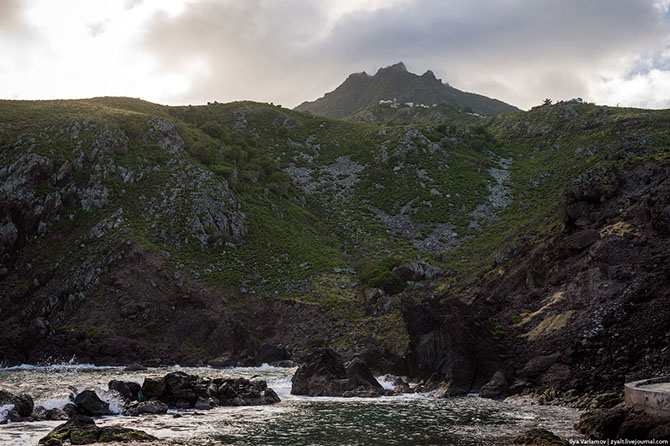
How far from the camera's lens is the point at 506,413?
104 feet

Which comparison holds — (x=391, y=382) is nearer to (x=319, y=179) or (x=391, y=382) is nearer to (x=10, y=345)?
(x=10, y=345)

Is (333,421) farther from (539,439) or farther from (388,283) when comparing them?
(388,283)

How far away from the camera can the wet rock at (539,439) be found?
2089cm

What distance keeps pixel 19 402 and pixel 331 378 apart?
79.5 ft

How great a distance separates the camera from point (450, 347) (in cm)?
4547

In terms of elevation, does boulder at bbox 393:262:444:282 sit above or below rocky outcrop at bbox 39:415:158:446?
above

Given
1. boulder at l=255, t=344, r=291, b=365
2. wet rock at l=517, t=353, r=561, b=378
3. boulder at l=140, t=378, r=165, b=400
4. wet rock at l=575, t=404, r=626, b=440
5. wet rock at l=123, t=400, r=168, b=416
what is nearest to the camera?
wet rock at l=575, t=404, r=626, b=440

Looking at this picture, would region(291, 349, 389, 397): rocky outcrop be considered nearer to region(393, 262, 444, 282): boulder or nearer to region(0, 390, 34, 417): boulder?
region(0, 390, 34, 417): boulder

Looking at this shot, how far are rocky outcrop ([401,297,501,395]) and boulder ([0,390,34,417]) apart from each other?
3074 centimetres

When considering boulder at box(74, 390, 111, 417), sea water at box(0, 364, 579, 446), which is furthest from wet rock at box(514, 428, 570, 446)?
boulder at box(74, 390, 111, 417)

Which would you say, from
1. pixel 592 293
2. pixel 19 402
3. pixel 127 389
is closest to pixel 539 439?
pixel 592 293

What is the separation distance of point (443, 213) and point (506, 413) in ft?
277

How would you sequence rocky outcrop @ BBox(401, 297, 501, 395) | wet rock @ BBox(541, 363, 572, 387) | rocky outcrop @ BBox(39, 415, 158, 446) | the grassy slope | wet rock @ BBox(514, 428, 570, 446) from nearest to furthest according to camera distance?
wet rock @ BBox(514, 428, 570, 446) < rocky outcrop @ BBox(39, 415, 158, 446) < wet rock @ BBox(541, 363, 572, 387) < rocky outcrop @ BBox(401, 297, 501, 395) < the grassy slope

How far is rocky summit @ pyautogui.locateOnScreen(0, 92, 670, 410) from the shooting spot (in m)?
42.7
